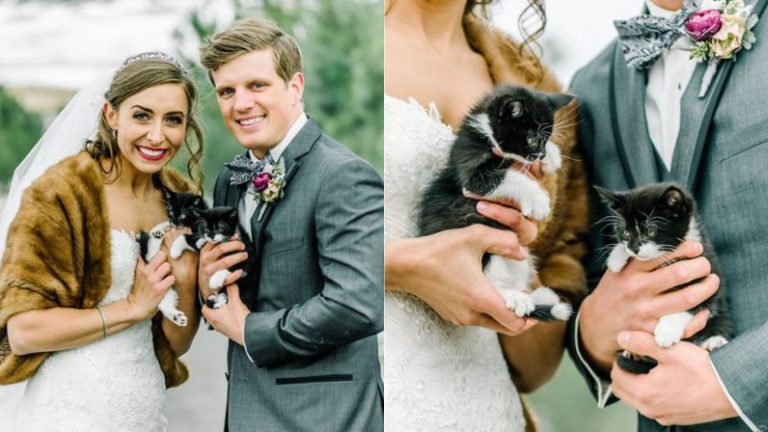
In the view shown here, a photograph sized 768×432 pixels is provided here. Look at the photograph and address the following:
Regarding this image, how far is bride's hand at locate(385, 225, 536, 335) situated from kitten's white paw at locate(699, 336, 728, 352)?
1.06 feet

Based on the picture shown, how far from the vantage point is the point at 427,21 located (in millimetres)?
1772

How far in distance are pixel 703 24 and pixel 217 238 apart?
1059mm

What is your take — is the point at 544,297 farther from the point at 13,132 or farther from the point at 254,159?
the point at 13,132

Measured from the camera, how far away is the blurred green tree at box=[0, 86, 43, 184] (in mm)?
1797

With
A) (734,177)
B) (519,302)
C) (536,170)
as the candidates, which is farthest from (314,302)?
(734,177)

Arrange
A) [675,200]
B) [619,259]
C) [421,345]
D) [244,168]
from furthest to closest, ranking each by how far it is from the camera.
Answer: [244,168]
[421,345]
[619,259]
[675,200]

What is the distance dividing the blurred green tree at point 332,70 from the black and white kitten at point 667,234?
0.60 metres

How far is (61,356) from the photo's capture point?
1.70 meters

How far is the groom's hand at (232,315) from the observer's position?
1723mm

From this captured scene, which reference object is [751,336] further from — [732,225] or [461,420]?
[461,420]

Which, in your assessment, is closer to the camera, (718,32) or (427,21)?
(718,32)

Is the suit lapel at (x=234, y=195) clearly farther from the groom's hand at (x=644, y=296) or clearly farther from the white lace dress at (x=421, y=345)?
the groom's hand at (x=644, y=296)

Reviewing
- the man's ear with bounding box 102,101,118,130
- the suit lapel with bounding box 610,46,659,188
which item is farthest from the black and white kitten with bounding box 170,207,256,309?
the suit lapel with bounding box 610,46,659,188

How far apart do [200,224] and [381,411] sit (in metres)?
0.57
